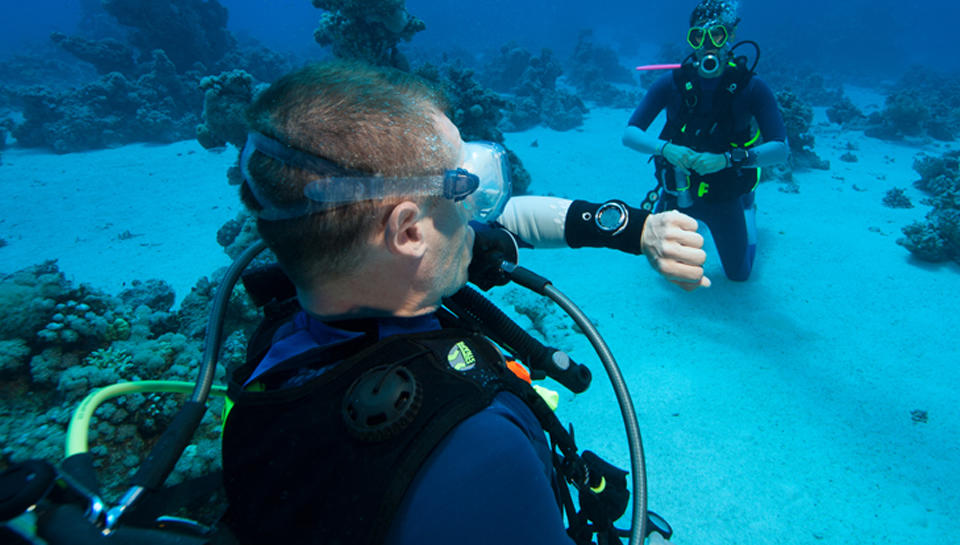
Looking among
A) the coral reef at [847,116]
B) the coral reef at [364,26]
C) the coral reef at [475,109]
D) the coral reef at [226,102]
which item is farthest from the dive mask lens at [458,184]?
the coral reef at [847,116]

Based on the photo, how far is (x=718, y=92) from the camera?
5.10 metres

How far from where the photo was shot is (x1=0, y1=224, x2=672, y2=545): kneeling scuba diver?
680 millimetres

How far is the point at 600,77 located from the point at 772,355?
20420mm

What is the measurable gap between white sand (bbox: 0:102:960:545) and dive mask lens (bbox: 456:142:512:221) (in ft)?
9.48

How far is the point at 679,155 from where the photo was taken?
4836 millimetres

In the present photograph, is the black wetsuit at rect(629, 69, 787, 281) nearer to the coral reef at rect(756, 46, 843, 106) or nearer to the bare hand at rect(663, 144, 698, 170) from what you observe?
the bare hand at rect(663, 144, 698, 170)

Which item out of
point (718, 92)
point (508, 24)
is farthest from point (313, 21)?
point (718, 92)

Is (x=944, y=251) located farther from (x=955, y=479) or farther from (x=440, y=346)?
(x=440, y=346)

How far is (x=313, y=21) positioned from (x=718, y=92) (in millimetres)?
79944

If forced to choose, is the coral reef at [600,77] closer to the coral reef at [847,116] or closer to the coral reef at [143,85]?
the coral reef at [847,116]

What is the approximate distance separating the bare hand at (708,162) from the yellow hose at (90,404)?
16.5 ft

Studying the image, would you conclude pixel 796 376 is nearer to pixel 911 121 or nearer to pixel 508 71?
pixel 911 121

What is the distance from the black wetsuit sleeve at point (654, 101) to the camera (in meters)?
5.54

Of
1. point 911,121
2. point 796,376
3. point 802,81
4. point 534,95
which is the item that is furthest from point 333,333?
point 802,81
